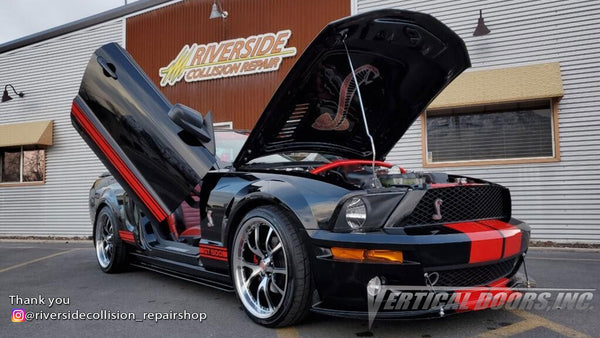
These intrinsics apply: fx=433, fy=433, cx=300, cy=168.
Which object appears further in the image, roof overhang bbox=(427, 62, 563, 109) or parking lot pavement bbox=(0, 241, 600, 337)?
roof overhang bbox=(427, 62, 563, 109)

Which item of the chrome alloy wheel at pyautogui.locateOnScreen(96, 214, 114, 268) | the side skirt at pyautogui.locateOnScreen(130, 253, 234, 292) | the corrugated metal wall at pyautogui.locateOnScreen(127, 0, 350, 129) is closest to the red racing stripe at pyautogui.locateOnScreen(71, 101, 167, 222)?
the side skirt at pyautogui.locateOnScreen(130, 253, 234, 292)

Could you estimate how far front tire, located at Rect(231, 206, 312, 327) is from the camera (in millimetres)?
2369

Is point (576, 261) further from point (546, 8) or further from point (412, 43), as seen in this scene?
point (546, 8)

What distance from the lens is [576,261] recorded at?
4.92 metres

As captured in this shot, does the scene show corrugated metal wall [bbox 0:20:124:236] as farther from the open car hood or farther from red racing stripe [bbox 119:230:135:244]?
the open car hood

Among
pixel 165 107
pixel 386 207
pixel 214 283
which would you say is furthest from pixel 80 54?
pixel 386 207

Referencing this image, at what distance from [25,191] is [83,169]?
200 cm

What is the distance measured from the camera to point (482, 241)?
2.28 metres

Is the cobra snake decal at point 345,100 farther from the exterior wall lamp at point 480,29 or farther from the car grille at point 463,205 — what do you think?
the exterior wall lamp at point 480,29

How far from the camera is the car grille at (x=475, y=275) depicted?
2236 mm

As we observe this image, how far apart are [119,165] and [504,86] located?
19.2 ft

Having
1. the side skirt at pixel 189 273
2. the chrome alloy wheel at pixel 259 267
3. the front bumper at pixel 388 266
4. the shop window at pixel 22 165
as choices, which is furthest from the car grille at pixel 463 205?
the shop window at pixel 22 165

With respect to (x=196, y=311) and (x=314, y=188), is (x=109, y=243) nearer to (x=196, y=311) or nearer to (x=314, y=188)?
(x=196, y=311)

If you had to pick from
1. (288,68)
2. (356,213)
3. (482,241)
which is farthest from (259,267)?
(288,68)
